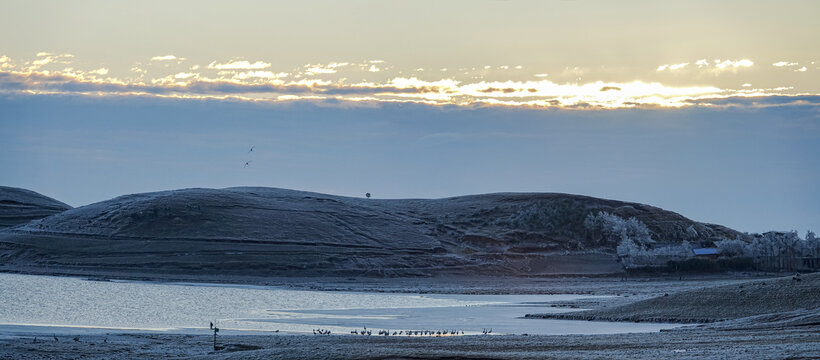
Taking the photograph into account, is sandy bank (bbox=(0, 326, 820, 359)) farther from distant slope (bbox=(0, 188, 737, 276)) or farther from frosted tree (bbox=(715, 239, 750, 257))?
frosted tree (bbox=(715, 239, 750, 257))

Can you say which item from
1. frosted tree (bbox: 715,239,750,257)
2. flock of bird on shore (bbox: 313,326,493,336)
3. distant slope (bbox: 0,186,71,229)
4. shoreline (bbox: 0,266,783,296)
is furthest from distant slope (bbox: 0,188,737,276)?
flock of bird on shore (bbox: 313,326,493,336)

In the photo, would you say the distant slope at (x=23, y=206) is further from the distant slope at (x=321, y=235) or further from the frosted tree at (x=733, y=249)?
the frosted tree at (x=733, y=249)

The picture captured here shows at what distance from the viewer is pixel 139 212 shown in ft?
374

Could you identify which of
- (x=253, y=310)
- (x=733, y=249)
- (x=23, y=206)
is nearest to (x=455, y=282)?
(x=733, y=249)

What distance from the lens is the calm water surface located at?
42.7 m

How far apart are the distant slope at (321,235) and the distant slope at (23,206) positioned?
843cm

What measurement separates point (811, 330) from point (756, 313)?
9.84 m

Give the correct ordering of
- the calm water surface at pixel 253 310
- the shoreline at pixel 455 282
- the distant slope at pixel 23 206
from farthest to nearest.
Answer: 1. the distant slope at pixel 23 206
2. the shoreline at pixel 455 282
3. the calm water surface at pixel 253 310

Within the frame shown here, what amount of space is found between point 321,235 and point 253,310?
59.7 metres

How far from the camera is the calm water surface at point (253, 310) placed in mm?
42656

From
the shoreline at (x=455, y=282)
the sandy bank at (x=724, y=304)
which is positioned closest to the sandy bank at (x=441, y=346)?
the sandy bank at (x=724, y=304)

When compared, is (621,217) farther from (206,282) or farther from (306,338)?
(306,338)

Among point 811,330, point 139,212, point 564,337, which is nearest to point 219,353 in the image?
point 564,337

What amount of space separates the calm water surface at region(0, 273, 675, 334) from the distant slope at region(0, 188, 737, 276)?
21.6 m
